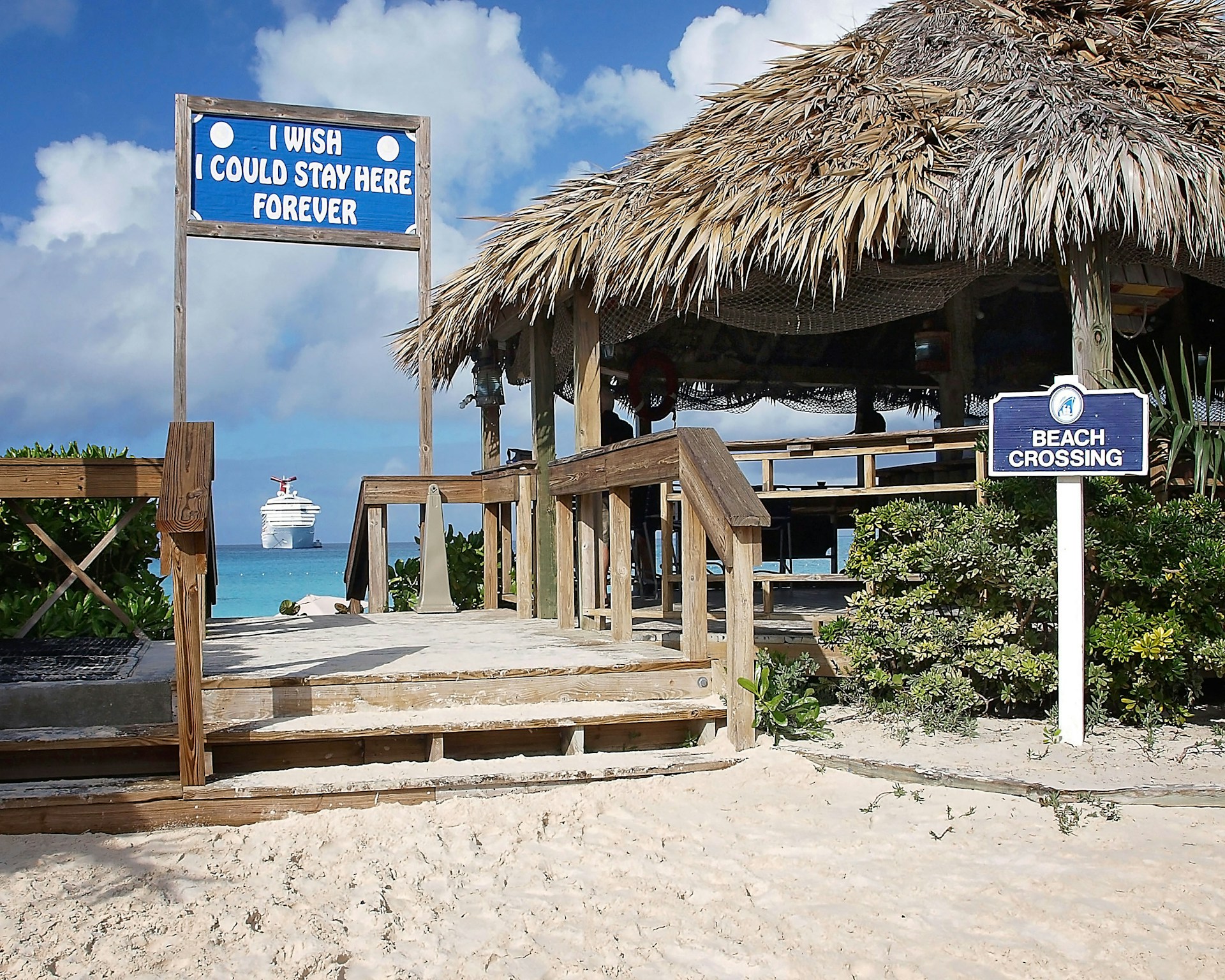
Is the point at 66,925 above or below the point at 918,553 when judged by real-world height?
below

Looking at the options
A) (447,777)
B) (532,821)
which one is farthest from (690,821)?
(447,777)

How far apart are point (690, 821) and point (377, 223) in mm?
6648

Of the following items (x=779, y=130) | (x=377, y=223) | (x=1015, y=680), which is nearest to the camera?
(x=1015, y=680)

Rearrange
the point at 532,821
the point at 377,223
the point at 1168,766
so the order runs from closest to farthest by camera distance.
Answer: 1. the point at 532,821
2. the point at 1168,766
3. the point at 377,223

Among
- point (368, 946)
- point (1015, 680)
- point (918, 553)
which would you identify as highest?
point (918, 553)

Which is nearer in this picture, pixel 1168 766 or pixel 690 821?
pixel 690 821

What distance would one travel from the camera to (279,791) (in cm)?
388

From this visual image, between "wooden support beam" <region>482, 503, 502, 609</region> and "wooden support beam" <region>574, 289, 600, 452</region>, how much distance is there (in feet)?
5.88

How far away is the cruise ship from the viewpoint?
93.8 meters

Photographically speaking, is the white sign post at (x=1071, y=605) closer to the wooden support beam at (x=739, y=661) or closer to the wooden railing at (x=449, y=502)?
the wooden support beam at (x=739, y=661)

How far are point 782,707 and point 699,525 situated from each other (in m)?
0.86

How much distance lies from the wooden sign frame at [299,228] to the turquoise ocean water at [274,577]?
1010 inches

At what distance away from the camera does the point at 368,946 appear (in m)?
3.03

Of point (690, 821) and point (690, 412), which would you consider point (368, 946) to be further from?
point (690, 412)
